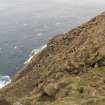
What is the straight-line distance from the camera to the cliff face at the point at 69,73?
251 feet

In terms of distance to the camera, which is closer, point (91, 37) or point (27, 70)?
point (91, 37)

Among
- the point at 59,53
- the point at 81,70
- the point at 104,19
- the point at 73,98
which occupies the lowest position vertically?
the point at 73,98

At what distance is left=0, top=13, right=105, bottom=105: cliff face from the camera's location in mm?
76500

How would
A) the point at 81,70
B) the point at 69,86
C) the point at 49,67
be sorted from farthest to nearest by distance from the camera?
the point at 49,67 → the point at 81,70 → the point at 69,86

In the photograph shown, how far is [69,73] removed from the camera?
319 feet

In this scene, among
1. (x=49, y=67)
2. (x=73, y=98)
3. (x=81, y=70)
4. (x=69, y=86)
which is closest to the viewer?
(x=73, y=98)

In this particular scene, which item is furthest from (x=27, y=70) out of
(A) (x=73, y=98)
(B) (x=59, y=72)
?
(A) (x=73, y=98)

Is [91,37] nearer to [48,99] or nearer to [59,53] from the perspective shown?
[59,53]

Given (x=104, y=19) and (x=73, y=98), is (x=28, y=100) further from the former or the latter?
(x=104, y=19)

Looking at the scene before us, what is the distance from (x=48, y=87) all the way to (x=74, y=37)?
149 ft

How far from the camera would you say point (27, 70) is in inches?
5320

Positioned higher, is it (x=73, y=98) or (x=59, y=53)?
(x=59, y=53)

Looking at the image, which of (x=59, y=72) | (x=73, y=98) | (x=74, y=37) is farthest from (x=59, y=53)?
(x=73, y=98)

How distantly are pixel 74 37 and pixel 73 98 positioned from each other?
5662cm
